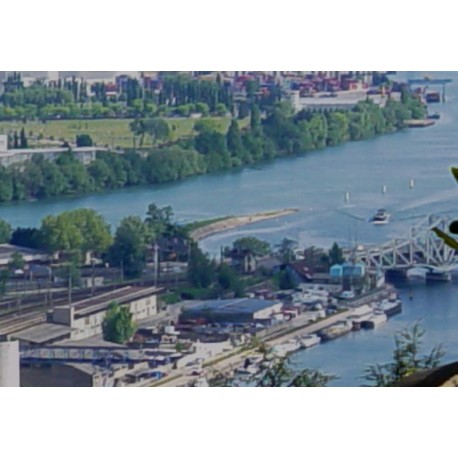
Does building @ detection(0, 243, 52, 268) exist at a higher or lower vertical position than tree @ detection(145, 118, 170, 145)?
lower

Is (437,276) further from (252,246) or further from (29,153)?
(29,153)

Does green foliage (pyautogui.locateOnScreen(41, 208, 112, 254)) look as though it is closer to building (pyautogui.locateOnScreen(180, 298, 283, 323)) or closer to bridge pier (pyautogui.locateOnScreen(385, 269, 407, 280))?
building (pyautogui.locateOnScreen(180, 298, 283, 323))

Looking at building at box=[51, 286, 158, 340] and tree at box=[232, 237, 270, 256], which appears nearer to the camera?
tree at box=[232, 237, 270, 256]

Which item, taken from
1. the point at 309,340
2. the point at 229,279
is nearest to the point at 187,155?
the point at 229,279

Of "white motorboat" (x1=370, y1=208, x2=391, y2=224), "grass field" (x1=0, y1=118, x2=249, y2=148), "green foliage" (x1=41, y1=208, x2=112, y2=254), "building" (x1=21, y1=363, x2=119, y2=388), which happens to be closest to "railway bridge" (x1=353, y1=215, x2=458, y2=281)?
"white motorboat" (x1=370, y1=208, x2=391, y2=224)

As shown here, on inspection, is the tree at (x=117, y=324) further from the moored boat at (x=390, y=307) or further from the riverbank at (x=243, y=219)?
the moored boat at (x=390, y=307)

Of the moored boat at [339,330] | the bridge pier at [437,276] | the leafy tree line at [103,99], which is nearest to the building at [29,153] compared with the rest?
the leafy tree line at [103,99]

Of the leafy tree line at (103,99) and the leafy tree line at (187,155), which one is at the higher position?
the leafy tree line at (103,99)
